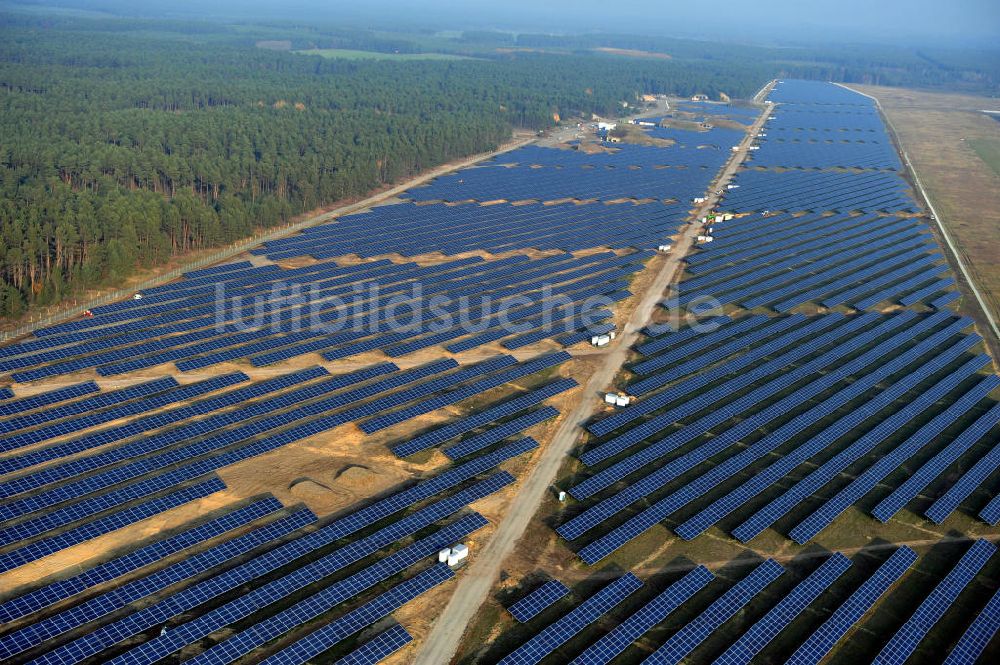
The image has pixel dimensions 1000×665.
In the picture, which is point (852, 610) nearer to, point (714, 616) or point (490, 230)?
point (714, 616)

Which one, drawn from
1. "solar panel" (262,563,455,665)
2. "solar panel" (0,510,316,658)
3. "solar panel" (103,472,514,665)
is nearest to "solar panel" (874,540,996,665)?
"solar panel" (262,563,455,665)

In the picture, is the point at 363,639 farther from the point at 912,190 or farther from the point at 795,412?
the point at 912,190

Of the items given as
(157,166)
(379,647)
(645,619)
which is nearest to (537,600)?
(645,619)

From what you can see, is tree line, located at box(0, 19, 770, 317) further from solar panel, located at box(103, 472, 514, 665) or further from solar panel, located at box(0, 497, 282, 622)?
solar panel, located at box(103, 472, 514, 665)

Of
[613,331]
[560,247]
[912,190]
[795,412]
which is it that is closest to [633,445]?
[795,412]

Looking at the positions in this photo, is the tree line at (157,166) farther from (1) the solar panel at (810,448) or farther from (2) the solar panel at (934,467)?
(2) the solar panel at (934,467)

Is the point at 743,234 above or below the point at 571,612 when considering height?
above

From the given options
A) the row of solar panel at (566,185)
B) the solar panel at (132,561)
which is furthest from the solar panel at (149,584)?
the row of solar panel at (566,185)
